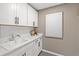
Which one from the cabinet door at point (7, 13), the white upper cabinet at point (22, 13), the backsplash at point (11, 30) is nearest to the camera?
the cabinet door at point (7, 13)

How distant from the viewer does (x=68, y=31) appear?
5.96 feet

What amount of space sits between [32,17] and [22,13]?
11.1 inches

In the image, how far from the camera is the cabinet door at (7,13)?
4.11 feet

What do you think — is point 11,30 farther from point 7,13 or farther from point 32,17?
point 32,17

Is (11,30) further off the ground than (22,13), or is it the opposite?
(22,13)

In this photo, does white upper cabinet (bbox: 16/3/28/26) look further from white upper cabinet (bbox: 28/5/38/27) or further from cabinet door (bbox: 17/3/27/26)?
white upper cabinet (bbox: 28/5/38/27)

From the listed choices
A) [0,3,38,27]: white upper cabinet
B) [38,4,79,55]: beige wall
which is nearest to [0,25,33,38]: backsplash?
[0,3,38,27]: white upper cabinet

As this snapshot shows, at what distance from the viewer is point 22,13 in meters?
1.91

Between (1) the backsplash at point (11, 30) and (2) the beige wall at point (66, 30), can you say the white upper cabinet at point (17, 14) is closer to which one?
(1) the backsplash at point (11, 30)

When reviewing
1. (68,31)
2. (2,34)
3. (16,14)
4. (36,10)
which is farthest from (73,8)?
(2,34)

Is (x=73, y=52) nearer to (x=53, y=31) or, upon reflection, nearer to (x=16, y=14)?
(x=53, y=31)

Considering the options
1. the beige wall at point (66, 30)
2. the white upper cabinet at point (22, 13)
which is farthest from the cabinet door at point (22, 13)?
the beige wall at point (66, 30)

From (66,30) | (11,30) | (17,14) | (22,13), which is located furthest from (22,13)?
(66,30)

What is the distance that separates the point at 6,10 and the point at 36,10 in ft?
2.32
